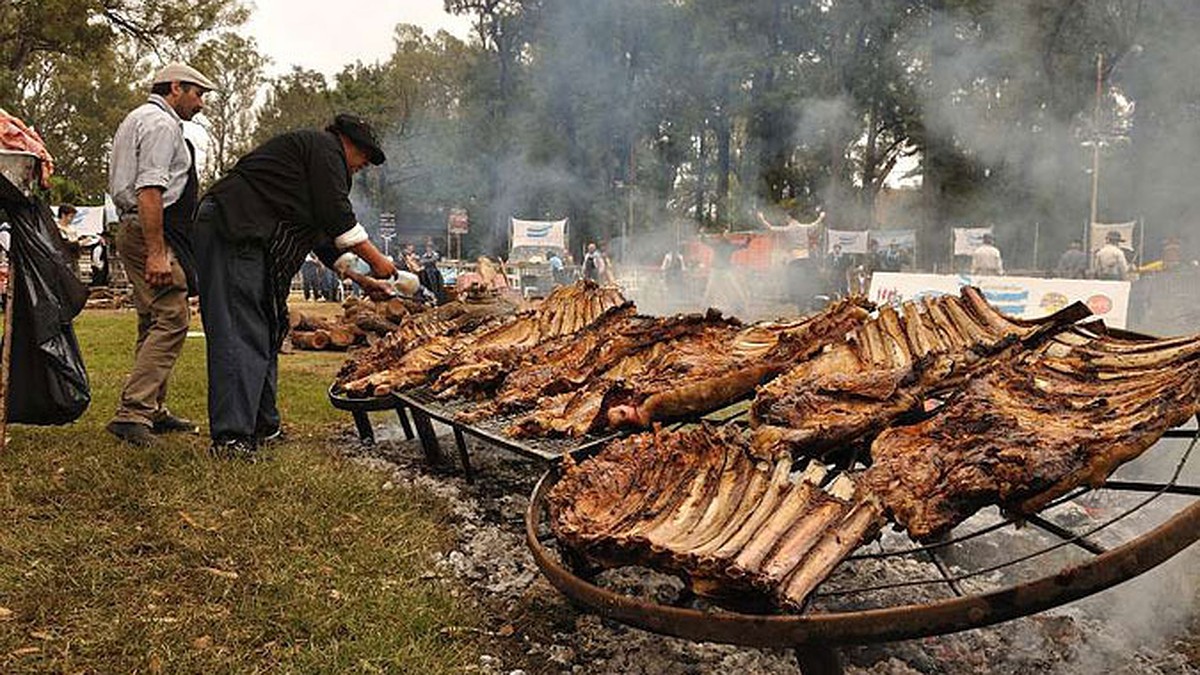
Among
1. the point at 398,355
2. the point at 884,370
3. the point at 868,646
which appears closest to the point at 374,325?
the point at 398,355

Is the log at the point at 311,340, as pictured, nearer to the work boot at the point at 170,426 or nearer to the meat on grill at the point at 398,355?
the meat on grill at the point at 398,355

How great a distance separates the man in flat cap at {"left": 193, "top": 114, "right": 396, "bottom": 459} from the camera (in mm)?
4766

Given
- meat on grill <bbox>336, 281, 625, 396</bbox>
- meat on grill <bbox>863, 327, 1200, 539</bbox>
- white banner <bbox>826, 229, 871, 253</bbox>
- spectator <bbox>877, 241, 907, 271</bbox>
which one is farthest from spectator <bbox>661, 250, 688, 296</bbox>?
meat on grill <bbox>863, 327, 1200, 539</bbox>

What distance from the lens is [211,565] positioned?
3.34 m

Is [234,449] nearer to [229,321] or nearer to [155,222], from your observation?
[229,321]

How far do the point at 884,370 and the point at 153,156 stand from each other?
4.21m

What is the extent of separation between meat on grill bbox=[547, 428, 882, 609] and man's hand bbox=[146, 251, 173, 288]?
352 centimetres

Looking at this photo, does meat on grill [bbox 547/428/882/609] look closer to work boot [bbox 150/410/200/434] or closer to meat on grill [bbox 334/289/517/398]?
meat on grill [bbox 334/289/517/398]

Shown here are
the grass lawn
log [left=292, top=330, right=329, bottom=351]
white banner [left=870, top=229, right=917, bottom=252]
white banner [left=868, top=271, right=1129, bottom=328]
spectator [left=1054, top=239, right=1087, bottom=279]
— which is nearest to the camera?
the grass lawn

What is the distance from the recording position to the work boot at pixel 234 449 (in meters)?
4.76

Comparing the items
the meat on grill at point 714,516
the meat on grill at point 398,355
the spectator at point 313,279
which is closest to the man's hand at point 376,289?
the meat on grill at point 398,355

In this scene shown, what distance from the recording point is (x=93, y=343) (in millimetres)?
10391

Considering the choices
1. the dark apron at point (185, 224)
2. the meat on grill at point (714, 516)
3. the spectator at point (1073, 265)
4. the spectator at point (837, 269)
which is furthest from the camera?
the spectator at point (837, 269)

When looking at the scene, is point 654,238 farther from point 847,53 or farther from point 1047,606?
point 1047,606
